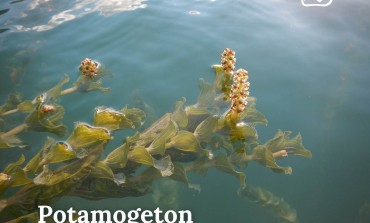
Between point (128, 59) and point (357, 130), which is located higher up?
point (128, 59)

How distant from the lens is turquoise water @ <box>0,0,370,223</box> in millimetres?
3752

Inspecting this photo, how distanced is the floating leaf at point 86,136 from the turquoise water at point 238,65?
39.1 inches

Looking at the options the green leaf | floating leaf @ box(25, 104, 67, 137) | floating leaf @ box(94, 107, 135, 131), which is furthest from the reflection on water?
the green leaf

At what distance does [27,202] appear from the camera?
226cm

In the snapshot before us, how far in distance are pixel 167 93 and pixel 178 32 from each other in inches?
71.3

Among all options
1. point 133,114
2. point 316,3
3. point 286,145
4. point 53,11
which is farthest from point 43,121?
point 316,3

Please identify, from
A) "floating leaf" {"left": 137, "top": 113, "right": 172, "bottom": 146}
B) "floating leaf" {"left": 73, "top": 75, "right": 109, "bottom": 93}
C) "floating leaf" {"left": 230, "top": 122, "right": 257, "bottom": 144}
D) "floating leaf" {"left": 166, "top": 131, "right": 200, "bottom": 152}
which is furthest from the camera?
"floating leaf" {"left": 73, "top": 75, "right": 109, "bottom": 93}

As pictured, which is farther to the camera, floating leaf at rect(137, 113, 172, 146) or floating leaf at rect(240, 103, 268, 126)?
floating leaf at rect(240, 103, 268, 126)

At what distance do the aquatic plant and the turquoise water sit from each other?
32.3 inches

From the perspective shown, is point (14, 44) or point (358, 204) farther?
point (14, 44)

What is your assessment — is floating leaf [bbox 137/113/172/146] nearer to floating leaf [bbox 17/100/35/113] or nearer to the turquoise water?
the turquoise water

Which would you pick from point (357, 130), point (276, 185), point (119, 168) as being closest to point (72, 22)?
point (119, 168)

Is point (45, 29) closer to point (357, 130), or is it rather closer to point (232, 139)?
point (232, 139)

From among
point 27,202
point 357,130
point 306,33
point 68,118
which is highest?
point 306,33
